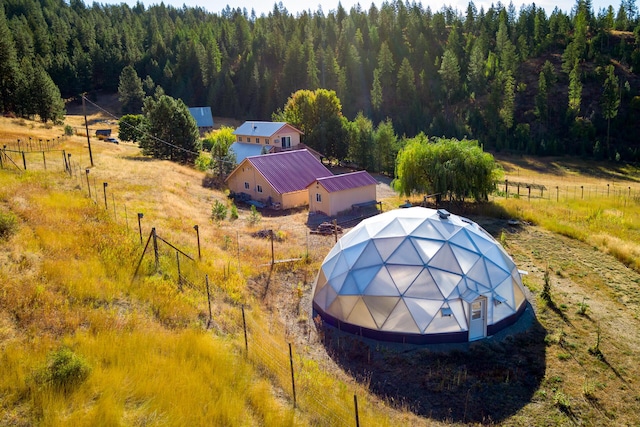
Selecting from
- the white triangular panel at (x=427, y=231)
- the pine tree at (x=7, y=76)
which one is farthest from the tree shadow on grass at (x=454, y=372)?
the pine tree at (x=7, y=76)

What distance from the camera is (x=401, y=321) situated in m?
15.5

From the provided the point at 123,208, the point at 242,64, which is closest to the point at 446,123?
the point at 242,64

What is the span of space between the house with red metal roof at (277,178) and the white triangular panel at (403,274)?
67.4ft

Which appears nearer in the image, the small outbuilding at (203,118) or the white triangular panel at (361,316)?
the white triangular panel at (361,316)

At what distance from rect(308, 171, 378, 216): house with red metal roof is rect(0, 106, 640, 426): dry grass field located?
32.0 ft

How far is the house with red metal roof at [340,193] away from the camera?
33.6 metres

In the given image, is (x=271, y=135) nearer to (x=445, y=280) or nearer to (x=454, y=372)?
(x=445, y=280)

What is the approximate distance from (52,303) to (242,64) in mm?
91119

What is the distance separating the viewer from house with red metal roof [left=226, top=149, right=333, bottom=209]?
121 feet

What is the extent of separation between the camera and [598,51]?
80.2 m

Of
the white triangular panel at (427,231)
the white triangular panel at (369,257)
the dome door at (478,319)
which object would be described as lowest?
the dome door at (478,319)


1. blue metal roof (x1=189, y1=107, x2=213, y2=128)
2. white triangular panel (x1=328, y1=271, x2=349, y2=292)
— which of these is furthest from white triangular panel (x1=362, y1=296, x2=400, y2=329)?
blue metal roof (x1=189, y1=107, x2=213, y2=128)

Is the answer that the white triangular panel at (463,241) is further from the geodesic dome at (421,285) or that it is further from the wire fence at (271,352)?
the wire fence at (271,352)

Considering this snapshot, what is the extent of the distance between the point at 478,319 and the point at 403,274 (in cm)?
281
